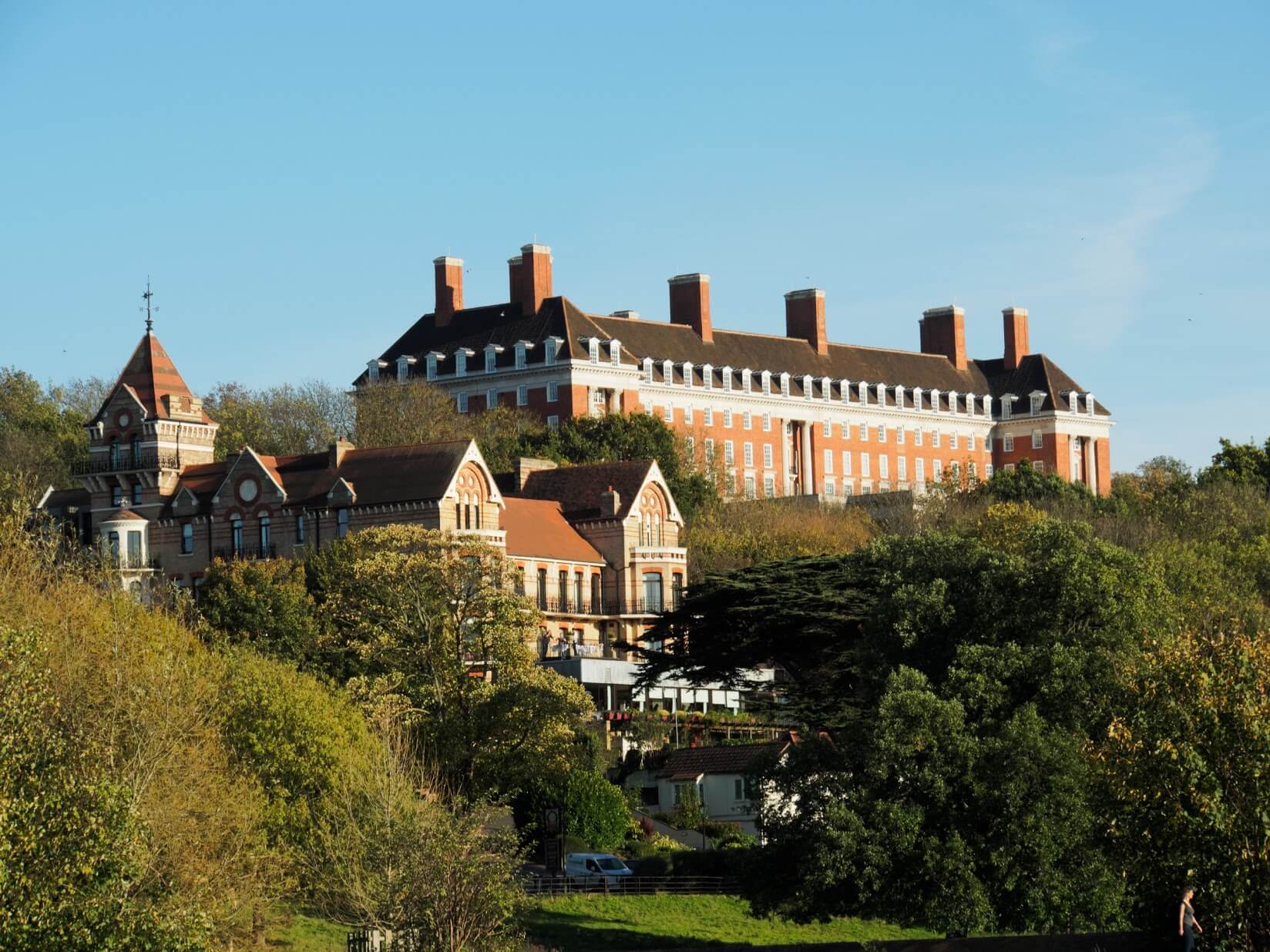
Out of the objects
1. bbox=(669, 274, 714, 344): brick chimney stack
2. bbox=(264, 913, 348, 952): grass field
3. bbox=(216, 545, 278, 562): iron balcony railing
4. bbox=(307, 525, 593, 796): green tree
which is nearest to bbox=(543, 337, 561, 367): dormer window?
bbox=(669, 274, 714, 344): brick chimney stack

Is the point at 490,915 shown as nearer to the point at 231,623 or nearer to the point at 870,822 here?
the point at 870,822

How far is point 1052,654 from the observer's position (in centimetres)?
4594

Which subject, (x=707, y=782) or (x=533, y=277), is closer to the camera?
(x=707, y=782)

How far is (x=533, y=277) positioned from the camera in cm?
13312

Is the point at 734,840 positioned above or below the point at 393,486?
below

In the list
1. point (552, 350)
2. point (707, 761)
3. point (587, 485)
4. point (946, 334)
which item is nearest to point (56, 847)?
point (707, 761)

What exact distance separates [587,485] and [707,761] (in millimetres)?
27693

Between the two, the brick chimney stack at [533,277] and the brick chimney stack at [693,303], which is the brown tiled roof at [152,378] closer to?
the brick chimney stack at [533,277]

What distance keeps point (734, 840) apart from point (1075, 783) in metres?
18.0

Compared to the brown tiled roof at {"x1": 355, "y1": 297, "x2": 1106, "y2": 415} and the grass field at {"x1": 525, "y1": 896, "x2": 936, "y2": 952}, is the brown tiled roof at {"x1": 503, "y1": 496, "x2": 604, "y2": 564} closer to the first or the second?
the grass field at {"x1": 525, "y1": 896, "x2": 936, "y2": 952}

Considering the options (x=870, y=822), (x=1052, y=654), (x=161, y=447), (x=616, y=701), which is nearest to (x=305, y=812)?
(x=870, y=822)

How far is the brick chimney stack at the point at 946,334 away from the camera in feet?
527

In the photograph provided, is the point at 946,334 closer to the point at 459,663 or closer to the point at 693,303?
the point at 693,303

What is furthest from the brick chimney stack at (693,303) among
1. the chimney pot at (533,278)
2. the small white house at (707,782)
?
the small white house at (707,782)
